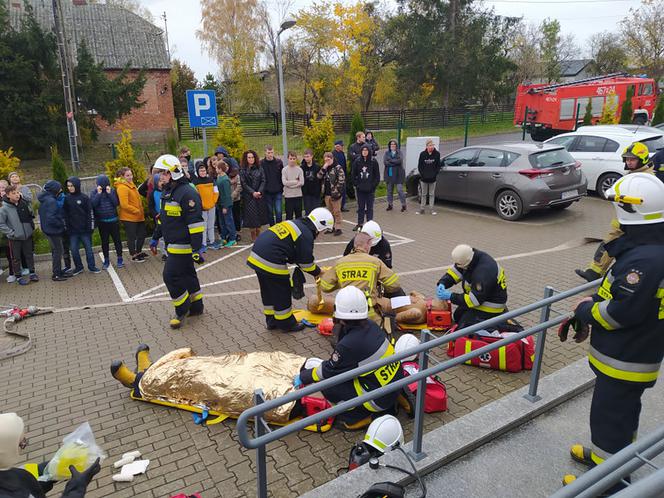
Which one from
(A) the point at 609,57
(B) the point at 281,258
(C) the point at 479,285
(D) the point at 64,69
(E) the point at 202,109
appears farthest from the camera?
(A) the point at 609,57

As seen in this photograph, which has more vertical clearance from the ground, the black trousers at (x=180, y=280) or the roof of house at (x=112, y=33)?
the roof of house at (x=112, y=33)

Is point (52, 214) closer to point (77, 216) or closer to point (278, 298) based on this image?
point (77, 216)

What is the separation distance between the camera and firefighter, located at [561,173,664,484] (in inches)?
115

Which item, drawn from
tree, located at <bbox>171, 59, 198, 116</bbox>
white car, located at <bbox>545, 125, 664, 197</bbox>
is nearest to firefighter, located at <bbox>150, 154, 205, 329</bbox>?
white car, located at <bbox>545, 125, 664, 197</bbox>

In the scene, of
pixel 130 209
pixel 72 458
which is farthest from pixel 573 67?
pixel 72 458

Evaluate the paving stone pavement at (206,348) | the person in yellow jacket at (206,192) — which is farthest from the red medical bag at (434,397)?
the person in yellow jacket at (206,192)

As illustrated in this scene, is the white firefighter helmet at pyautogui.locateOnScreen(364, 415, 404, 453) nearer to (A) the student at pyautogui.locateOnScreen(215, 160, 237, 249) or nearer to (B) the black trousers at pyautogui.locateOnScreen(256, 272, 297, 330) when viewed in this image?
(B) the black trousers at pyautogui.locateOnScreen(256, 272, 297, 330)

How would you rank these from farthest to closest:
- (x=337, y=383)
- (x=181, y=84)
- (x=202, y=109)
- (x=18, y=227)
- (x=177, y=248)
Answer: (x=181, y=84) < (x=202, y=109) < (x=18, y=227) < (x=177, y=248) < (x=337, y=383)

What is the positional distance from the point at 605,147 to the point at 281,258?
34.6 ft

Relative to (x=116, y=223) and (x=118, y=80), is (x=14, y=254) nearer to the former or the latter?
(x=116, y=223)

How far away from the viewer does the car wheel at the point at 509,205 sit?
37.4ft

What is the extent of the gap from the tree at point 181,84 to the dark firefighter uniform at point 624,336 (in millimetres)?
35351

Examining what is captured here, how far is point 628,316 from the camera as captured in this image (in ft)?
9.74

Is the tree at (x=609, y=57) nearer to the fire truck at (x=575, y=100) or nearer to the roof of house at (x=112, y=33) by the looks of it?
the fire truck at (x=575, y=100)
